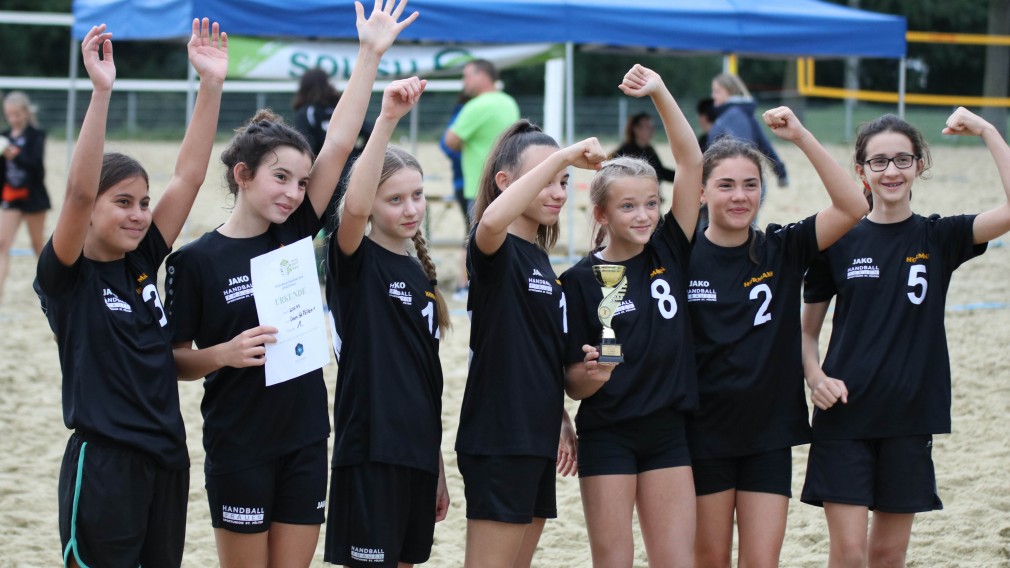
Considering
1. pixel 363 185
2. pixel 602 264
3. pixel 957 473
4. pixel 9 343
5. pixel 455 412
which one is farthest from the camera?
pixel 9 343

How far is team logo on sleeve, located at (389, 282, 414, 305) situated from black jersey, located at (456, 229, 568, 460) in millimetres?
187

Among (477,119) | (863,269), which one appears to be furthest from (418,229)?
(477,119)

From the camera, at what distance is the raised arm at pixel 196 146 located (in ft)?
9.91

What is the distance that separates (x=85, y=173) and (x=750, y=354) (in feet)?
6.44

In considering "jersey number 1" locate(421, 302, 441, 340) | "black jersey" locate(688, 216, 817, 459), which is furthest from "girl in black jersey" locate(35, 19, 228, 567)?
"black jersey" locate(688, 216, 817, 459)

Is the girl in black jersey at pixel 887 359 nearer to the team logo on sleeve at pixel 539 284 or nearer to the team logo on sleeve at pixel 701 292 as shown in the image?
the team logo on sleeve at pixel 701 292

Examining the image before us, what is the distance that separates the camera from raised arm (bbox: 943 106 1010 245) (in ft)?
10.9

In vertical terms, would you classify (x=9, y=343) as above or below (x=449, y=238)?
below

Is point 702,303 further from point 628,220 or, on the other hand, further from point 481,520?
point 481,520

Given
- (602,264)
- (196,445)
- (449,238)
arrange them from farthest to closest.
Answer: (449,238) → (196,445) → (602,264)

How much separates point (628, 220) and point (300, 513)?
50.6 inches

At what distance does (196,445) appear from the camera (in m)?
5.81

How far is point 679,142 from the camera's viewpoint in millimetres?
3246

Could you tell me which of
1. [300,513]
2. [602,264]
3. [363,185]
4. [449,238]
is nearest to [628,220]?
[602,264]
